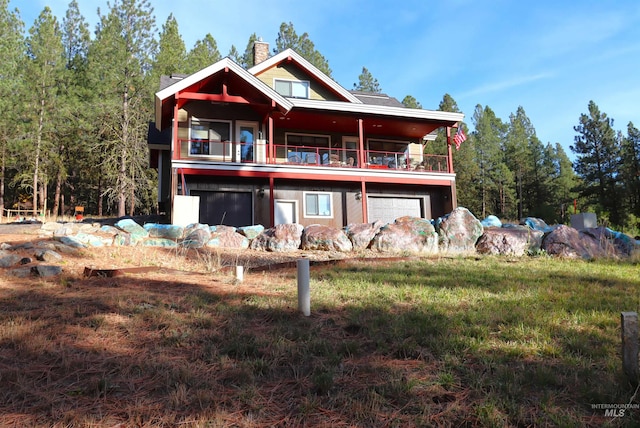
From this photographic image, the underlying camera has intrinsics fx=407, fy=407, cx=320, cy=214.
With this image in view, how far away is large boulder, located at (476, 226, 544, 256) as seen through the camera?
10.1 meters

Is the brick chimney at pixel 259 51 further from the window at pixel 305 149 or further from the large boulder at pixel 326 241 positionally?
the large boulder at pixel 326 241

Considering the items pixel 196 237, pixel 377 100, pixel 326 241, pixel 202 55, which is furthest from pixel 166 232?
pixel 202 55

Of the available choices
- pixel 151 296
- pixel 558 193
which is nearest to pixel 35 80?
pixel 151 296

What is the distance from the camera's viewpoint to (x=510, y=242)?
1030 centimetres

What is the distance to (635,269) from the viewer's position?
24.6 feet

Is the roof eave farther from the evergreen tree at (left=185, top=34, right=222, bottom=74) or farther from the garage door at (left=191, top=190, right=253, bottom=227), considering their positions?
the evergreen tree at (left=185, top=34, right=222, bottom=74)

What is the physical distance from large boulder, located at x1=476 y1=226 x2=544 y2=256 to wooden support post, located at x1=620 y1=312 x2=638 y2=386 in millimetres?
7840

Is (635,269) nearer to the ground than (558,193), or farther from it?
nearer to the ground

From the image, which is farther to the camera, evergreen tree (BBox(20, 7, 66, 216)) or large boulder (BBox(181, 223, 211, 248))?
evergreen tree (BBox(20, 7, 66, 216))

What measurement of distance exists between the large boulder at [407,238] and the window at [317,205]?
22.7 ft

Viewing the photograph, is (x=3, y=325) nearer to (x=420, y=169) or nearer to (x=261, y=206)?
(x=261, y=206)

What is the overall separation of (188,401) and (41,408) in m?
0.88

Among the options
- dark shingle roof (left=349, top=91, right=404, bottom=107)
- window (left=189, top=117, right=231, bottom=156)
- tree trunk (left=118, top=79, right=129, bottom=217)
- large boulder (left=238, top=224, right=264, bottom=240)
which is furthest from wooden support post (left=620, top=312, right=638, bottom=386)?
tree trunk (left=118, top=79, right=129, bottom=217)

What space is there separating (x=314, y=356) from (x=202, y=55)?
38773 millimetres
